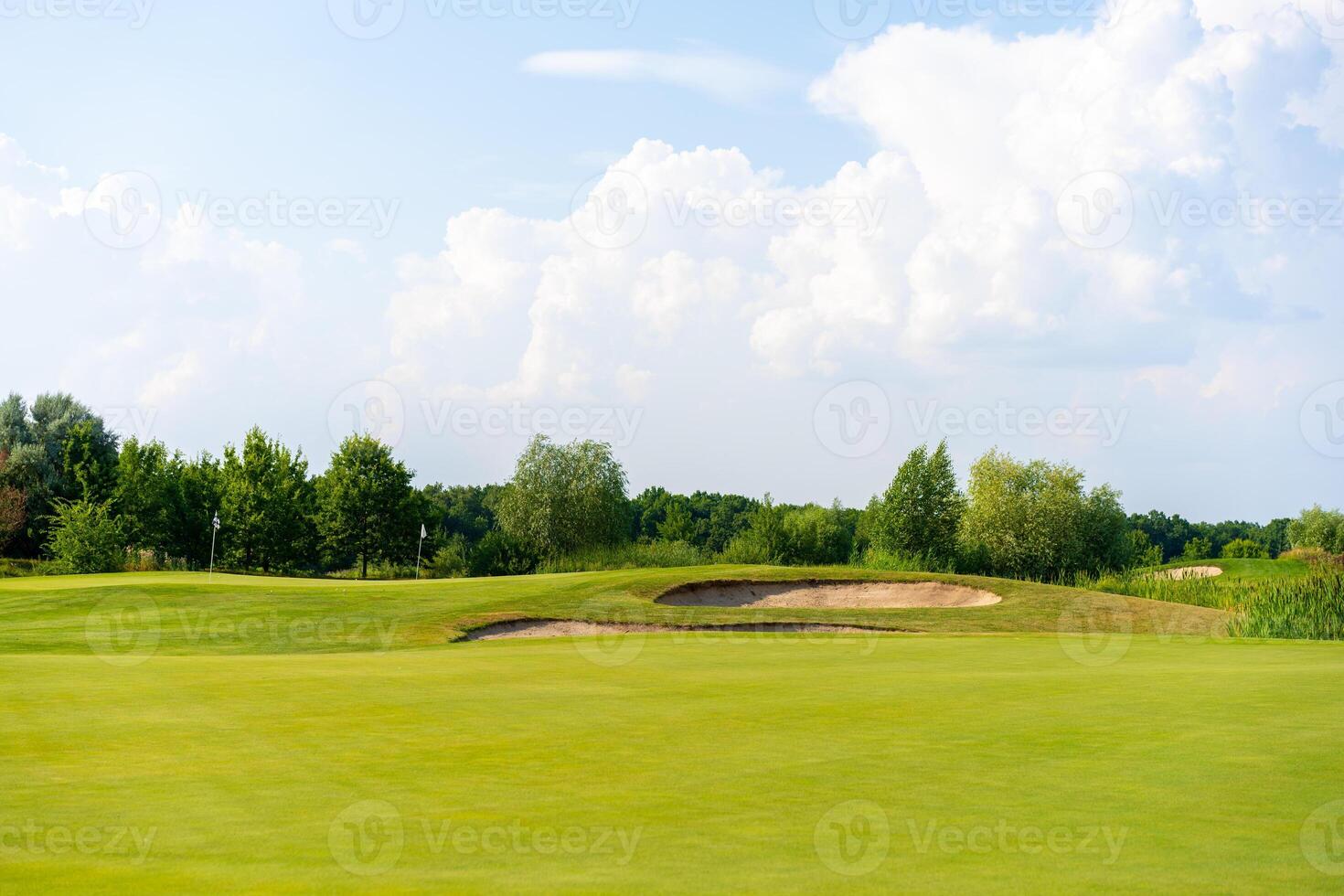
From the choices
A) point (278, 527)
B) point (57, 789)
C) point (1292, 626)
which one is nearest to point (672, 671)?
point (57, 789)

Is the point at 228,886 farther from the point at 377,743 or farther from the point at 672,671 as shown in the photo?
the point at 672,671

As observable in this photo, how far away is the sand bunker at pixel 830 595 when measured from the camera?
32.5 m

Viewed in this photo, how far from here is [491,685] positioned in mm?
14609

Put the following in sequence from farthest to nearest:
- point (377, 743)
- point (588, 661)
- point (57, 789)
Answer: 1. point (588, 661)
2. point (377, 743)
3. point (57, 789)

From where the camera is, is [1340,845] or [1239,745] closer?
[1340,845]

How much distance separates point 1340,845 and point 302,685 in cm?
1149

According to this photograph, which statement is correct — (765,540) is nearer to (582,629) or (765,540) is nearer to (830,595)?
(830,595)
